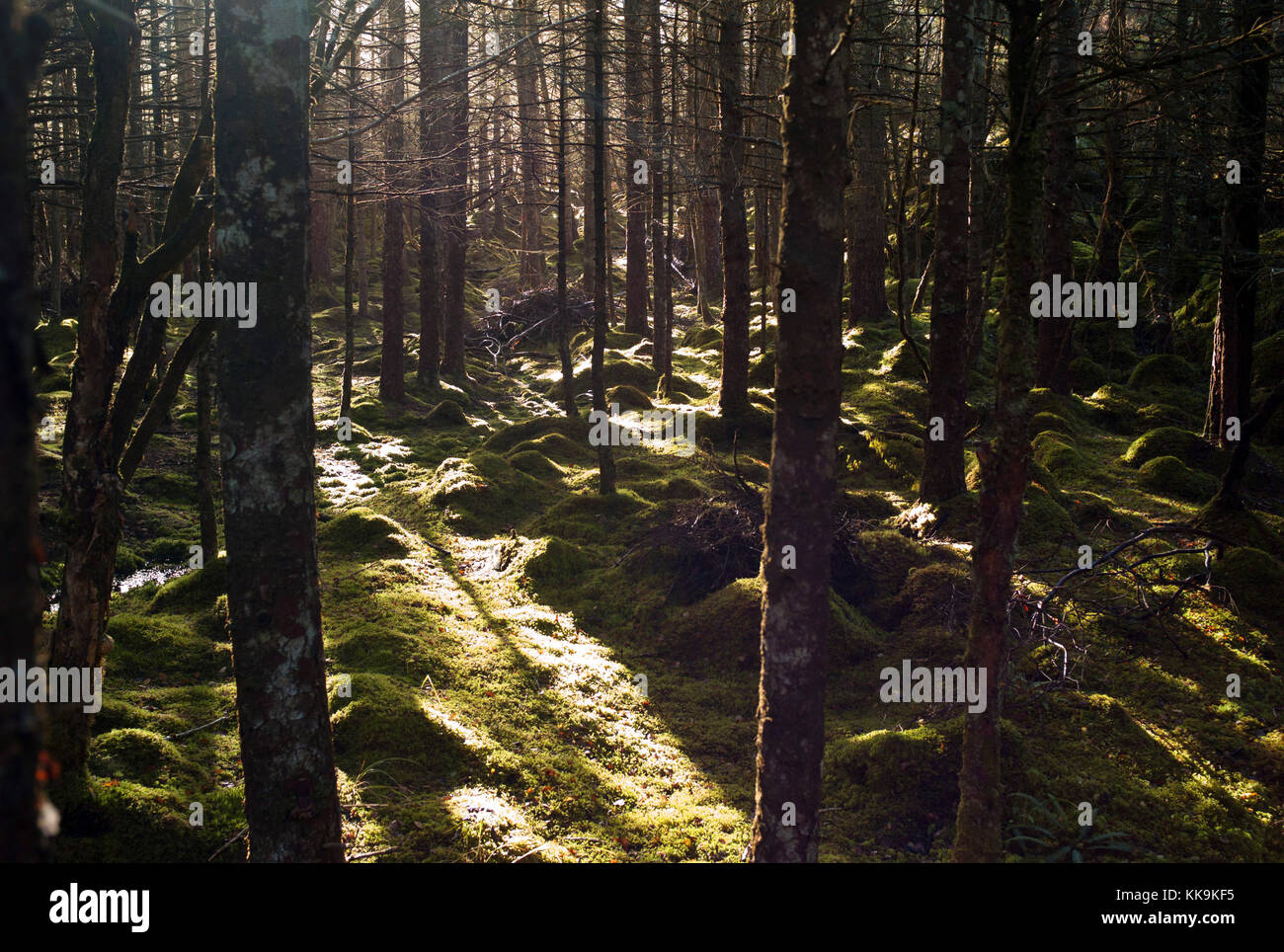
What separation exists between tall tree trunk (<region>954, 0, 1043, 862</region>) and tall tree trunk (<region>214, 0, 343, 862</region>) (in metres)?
3.38

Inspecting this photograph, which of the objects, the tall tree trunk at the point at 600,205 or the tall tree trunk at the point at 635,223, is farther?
the tall tree trunk at the point at 635,223

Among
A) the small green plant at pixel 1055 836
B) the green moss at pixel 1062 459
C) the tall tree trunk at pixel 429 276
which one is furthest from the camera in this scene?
the tall tree trunk at pixel 429 276

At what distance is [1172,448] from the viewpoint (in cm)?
1232

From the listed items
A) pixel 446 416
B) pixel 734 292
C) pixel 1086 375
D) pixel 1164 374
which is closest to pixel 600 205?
pixel 734 292

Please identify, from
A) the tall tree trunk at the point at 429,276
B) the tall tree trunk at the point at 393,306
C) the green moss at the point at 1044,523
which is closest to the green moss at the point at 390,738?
the green moss at the point at 1044,523

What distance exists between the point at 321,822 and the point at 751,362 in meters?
16.3

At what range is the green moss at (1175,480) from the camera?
443 inches

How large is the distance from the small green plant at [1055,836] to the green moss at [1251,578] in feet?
13.1

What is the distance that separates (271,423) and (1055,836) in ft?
17.6

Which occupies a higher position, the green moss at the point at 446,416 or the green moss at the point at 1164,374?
the green moss at the point at 1164,374

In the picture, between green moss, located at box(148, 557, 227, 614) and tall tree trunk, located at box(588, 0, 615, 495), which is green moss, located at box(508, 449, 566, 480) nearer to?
tall tree trunk, located at box(588, 0, 615, 495)

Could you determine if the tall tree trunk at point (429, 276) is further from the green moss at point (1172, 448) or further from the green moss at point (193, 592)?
the green moss at point (1172, 448)

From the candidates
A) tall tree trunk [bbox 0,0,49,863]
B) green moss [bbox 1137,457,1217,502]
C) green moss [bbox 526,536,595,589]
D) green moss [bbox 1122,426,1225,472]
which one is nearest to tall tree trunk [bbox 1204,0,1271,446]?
green moss [bbox 1122,426,1225,472]

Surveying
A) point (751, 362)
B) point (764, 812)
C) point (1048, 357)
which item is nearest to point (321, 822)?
point (764, 812)
